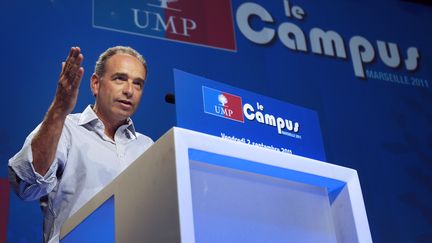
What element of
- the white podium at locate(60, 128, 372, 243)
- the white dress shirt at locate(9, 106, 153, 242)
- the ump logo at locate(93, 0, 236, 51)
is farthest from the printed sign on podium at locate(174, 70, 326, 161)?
the ump logo at locate(93, 0, 236, 51)

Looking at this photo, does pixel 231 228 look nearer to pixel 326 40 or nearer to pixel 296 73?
pixel 296 73

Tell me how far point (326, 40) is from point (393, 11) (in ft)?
1.72

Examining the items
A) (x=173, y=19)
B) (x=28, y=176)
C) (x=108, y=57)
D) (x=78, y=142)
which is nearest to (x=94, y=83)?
(x=108, y=57)

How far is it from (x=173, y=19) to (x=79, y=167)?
110cm

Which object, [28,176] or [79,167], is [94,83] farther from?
[28,176]

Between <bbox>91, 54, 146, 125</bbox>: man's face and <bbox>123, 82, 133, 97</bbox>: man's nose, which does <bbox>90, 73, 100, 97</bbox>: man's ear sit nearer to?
<bbox>91, 54, 146, 125</bbox>: man's face

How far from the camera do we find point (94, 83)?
7.73 ft

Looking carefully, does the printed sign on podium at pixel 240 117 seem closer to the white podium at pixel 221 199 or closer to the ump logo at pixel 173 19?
the white podium at pixel 221 199

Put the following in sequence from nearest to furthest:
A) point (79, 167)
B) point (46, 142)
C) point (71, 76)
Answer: point (71, 76) → point (46, 142) → point (79, 167)

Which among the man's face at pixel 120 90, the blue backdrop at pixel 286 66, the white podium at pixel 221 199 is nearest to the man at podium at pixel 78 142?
the man's face at pixel 120 90

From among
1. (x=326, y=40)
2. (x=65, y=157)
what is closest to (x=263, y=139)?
(x=65, y=157)

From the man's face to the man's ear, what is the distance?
0.06 m

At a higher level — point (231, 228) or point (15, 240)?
point (15, 240)

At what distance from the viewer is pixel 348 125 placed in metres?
3.01
